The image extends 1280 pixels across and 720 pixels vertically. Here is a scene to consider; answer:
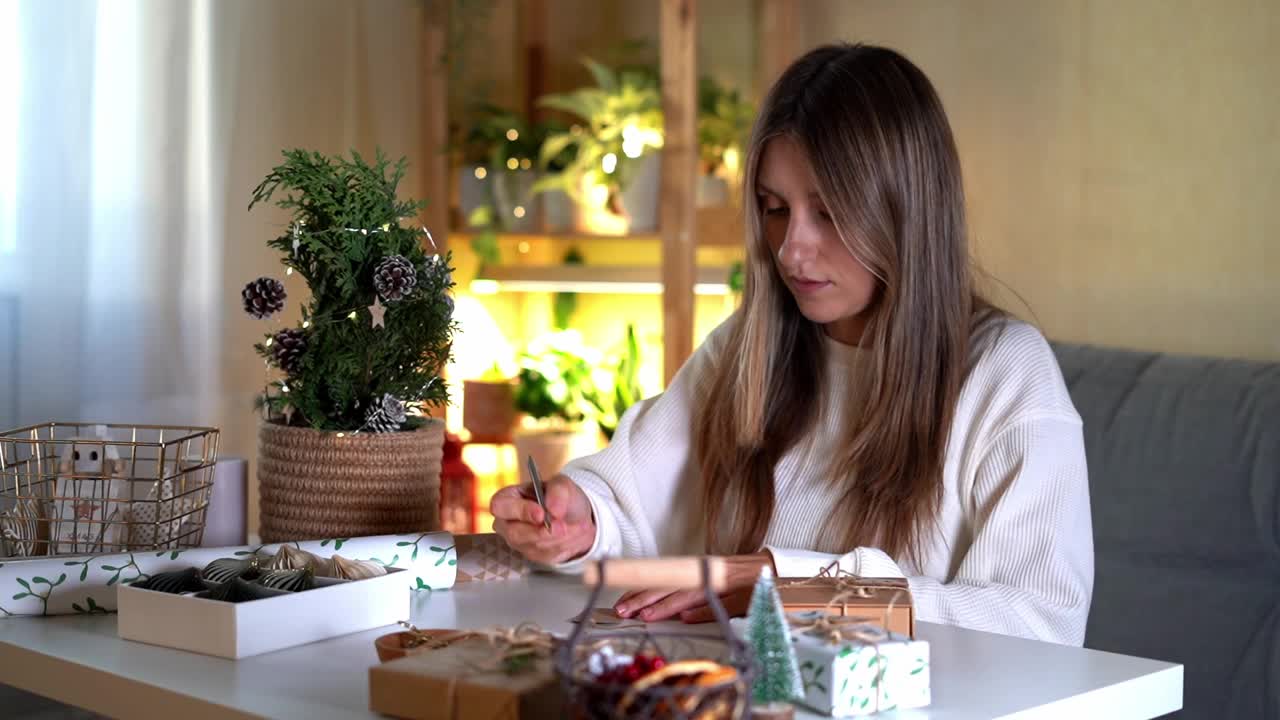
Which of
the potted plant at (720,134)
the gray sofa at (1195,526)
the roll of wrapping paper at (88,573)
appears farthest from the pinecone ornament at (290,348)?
the potted plant at (720,134)

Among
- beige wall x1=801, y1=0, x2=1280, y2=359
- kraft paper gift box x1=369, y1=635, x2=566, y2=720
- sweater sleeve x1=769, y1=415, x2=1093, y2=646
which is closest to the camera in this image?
kraft paper gift box x1=369, y1=635, x2=566, y2=720

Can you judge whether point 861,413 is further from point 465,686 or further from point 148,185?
point 148,185

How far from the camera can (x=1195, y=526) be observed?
1.99 meters

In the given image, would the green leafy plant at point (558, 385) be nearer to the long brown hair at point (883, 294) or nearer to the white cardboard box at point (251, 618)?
the long brown hair at point (883, 294)

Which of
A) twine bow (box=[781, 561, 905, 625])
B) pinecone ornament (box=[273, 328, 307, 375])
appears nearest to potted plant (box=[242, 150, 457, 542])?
pinecone ornament (box=[273, 328, 307, 375])

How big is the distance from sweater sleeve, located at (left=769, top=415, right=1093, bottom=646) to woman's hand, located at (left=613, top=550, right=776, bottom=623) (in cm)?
11

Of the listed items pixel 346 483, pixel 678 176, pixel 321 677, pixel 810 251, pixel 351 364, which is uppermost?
pixel 678 176

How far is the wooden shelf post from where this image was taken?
3.08 metres

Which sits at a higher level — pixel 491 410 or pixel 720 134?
pixel 720 134

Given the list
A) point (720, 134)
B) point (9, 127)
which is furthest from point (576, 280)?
point (9, 127)

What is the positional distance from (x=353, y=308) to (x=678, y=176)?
176 cm

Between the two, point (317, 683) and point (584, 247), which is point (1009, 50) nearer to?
point (584, 247)

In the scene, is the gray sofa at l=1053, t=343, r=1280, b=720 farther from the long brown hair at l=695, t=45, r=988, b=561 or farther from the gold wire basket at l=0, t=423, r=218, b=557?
the gold wire basket at l=0, t=423, r=218, b=557

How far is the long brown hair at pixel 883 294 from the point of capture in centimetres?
153
